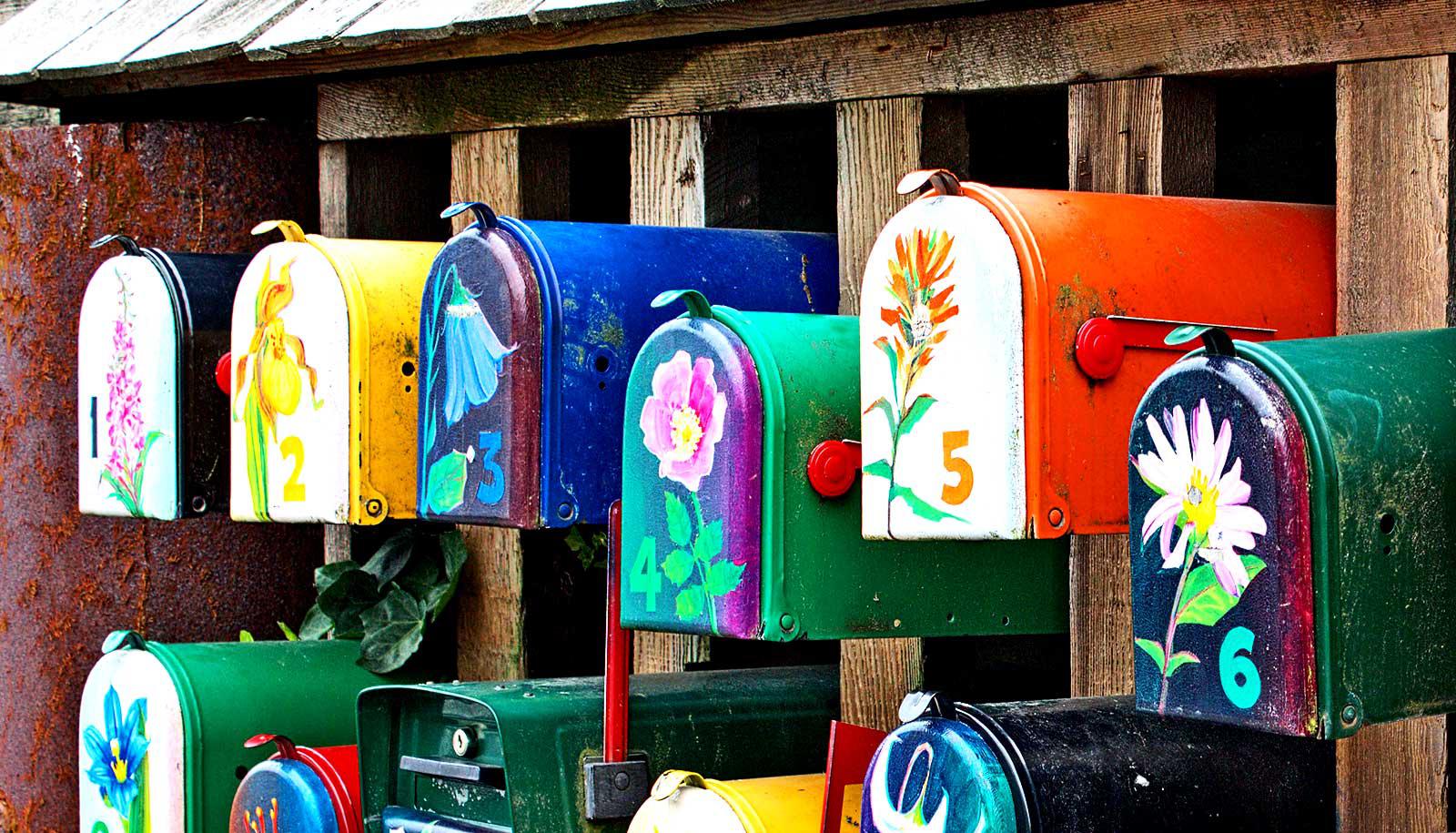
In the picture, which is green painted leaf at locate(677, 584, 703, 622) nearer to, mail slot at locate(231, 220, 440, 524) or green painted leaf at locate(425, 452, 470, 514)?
green painted leaf at locate(425, 452, 470, 514)

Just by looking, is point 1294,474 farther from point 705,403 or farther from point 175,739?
point 175,739

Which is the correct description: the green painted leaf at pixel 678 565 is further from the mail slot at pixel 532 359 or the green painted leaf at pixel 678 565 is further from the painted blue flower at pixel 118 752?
the painted blue flower at pixel 118 752

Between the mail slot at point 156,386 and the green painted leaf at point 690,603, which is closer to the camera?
the green painted leaf at point 690,603

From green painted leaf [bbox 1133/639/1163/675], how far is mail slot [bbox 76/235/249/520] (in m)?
1.84

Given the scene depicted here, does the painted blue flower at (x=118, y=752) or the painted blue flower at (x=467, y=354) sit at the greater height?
the painted blue flower at (x=467, y=354)

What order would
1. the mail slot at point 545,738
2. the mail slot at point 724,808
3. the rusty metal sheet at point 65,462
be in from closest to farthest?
the mail slot at point 724,808 → the mail slot at point 545,738 → the rusty metal sheet at point 65,462

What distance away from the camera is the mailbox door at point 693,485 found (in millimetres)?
2328

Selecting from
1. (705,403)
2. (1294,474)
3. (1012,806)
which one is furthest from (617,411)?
(1294,474)

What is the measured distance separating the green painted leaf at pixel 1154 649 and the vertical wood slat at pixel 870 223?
3.12 feet

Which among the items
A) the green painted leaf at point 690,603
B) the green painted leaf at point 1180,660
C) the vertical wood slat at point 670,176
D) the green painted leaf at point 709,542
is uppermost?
the vertical wood slat at point 670,176

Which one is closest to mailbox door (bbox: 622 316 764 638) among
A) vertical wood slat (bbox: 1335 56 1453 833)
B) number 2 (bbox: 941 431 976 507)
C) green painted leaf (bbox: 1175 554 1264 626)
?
number 2 (bbox: 941 431 976 507)

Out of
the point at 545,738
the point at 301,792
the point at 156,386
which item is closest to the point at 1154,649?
the point at 545,738

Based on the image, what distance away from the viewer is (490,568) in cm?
354

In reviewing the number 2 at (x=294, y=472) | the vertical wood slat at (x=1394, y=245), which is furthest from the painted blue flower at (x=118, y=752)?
the vertical wood slat at (x=1394, y=245)
